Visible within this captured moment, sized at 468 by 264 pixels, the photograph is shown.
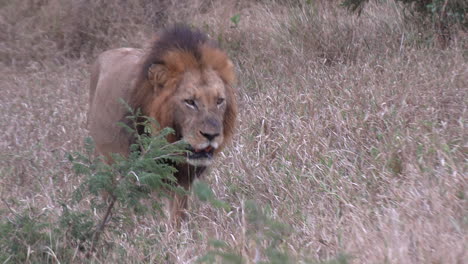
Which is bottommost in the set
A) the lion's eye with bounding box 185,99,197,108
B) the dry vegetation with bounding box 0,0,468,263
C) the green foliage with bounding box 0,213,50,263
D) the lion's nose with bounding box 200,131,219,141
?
the dry vegetation with bounding box 0,0,468,263

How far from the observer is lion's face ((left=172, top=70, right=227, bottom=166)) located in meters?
4.67

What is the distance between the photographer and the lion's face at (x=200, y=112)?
15.3 feet

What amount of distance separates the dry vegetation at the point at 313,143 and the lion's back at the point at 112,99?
0.47m

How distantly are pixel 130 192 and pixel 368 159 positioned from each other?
78.9 inches

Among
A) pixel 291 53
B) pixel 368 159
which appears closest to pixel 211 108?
pixel 368 159

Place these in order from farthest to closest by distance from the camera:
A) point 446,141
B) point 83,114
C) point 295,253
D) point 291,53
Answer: point 291,53 < point 83,114 < point 446,141 < point 295,253

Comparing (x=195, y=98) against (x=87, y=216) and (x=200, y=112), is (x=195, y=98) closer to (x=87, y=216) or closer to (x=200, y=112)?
(x=200, y=112)

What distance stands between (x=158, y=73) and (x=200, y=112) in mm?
441

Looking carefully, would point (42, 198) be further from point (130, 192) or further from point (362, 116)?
point (362, 116)

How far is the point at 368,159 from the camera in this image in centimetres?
534

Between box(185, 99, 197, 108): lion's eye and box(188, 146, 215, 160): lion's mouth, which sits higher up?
box(185, 99, 197, 108): lion's eye

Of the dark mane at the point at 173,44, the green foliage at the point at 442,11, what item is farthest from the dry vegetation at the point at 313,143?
the dark mane at the point at 173,44

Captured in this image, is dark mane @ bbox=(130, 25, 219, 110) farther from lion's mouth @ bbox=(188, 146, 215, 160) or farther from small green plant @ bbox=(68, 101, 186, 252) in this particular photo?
small green plant @ bbox=(68, 101, 186, 252)

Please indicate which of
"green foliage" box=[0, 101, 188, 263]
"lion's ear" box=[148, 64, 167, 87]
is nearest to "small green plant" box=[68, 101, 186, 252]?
"green foliage" box=[0, 101, 188, 263]
